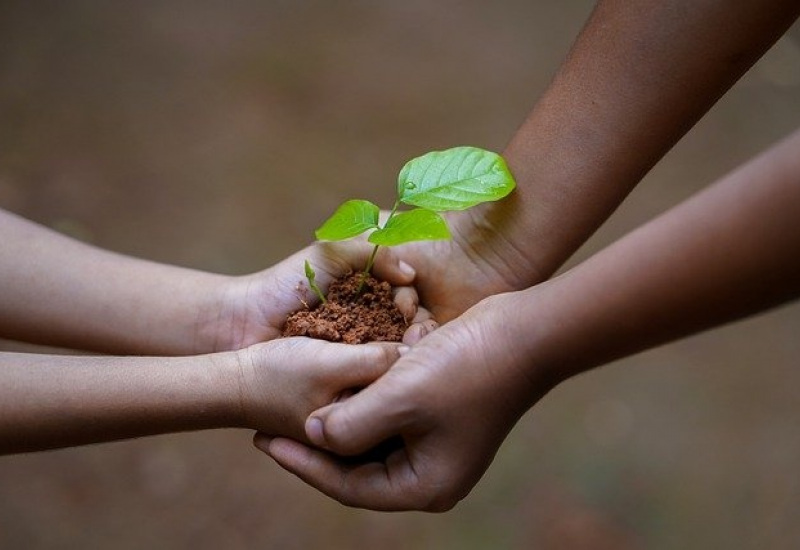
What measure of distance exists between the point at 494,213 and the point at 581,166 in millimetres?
140

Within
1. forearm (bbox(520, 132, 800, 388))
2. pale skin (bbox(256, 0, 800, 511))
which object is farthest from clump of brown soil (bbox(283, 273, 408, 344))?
forearm (bbox(520, 132, 800, 388))

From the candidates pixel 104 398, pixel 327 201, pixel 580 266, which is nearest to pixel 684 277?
pixel 580 266

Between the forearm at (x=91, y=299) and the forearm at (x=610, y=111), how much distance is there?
442mm

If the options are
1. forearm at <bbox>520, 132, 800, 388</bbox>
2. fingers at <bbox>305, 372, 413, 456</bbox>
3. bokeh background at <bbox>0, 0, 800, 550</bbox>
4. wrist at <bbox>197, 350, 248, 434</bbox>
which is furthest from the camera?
bokeh background at <bbox>0, 0, 800, 550</bbox>

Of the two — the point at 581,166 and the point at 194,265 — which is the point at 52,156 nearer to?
the point at 194,265

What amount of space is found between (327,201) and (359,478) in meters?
1.33

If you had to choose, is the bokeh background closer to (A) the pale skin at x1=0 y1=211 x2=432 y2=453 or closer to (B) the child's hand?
(A) the pale skin at x1=0 y1=211 x2=432 y2=453

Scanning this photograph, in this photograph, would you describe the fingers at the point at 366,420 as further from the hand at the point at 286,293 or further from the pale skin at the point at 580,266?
the hand at the point at 286,293

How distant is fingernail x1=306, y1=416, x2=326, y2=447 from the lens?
100cm

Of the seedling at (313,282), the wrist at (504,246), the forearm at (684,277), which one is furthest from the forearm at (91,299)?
the forearm at (684,277)

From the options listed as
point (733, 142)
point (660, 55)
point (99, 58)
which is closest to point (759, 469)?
point (733, 142)

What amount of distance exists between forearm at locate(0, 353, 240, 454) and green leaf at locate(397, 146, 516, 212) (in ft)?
1.06

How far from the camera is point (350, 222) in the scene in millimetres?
1126

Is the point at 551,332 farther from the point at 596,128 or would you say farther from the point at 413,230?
the point at 596,128
